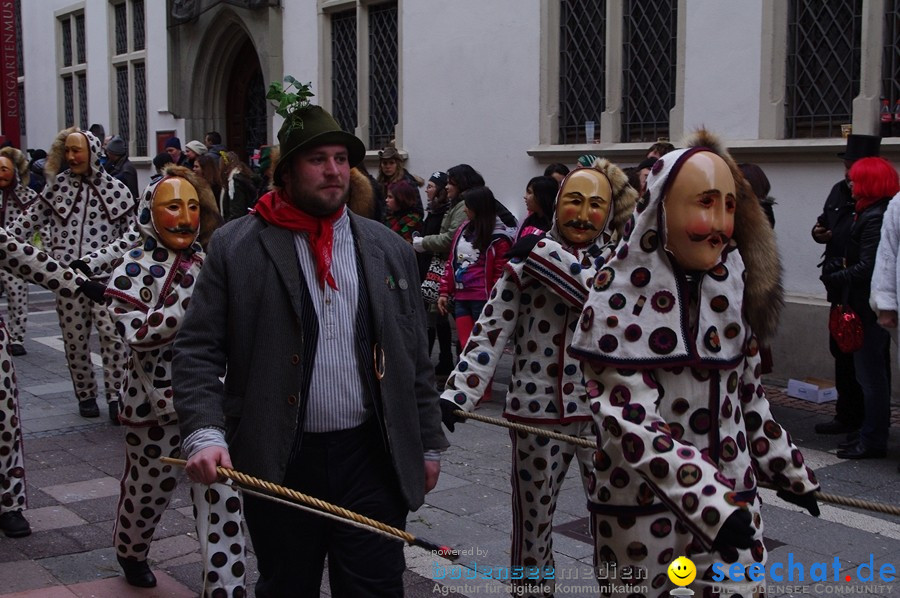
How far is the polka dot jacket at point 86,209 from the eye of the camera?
29.2 ft

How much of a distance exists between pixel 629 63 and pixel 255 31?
25.5 feet

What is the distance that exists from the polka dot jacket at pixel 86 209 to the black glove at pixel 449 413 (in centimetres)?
576

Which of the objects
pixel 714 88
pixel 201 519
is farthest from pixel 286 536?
pixel 714 88

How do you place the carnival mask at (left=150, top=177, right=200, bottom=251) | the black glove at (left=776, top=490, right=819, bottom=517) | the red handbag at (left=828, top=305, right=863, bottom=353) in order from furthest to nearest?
1. the red handbag at (left=828, top=305, right=863, bottom=353)
2. the carnival mask at (left=150, top=177, right=200, bottom=251)
3. the black glove at (left=776, top=490, right=819, bottom=517)

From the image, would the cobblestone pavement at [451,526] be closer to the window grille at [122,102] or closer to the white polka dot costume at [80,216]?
the white polka dot costume at [80,216]

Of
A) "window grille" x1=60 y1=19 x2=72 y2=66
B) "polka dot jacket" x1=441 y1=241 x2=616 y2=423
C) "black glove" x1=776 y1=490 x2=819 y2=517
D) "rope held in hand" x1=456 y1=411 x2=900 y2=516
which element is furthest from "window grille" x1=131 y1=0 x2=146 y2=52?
"black glove" x1=776 y1=490 x2=819 y2=517

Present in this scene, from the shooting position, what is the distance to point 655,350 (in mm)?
2922

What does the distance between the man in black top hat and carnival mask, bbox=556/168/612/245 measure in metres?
3.42

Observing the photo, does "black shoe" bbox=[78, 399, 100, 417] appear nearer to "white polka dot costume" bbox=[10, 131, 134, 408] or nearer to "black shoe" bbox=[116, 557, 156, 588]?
"white polka dot costume" bbox=[10, 131, 134, 408]

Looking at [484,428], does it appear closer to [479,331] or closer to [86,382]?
[86,382]

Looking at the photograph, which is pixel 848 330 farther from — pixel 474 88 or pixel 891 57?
pixel 474 88

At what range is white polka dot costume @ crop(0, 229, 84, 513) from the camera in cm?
556

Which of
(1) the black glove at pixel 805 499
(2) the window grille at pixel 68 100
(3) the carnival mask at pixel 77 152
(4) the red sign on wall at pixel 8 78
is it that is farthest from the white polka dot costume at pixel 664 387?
(2) the window grille at pixel 68 100

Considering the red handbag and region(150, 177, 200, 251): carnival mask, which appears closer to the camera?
region(150, 177, 200, 251): carnival mask
